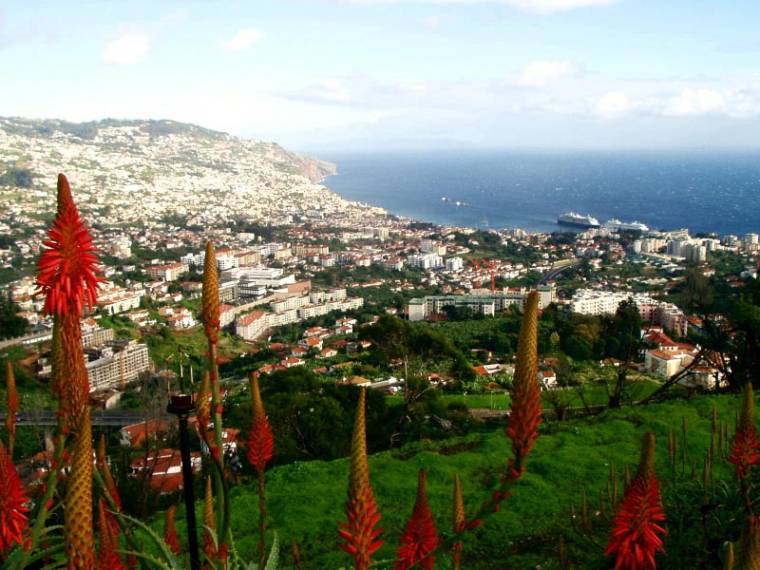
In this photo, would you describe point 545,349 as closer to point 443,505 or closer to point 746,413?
point 443,505

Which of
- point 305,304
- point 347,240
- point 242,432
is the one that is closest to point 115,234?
point 347,240

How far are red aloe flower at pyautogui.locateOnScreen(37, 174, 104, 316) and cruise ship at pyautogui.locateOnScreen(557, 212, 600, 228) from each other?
68879mm

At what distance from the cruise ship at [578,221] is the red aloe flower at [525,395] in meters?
68.7

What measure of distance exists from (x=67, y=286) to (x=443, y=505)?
14.9ft

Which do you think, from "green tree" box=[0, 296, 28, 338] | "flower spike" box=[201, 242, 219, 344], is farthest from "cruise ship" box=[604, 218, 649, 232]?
"flower spike" box=[201, 242, 219, 344]

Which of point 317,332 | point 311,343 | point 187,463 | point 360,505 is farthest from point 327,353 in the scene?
point 360,505

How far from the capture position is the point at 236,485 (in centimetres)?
665

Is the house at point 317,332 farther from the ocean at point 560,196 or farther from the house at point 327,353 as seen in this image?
the ocean at point 560,196

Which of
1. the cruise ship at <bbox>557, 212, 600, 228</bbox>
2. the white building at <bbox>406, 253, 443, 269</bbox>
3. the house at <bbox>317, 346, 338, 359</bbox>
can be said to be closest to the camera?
the house at <bbox>317, 346, 338, 359</bbox>

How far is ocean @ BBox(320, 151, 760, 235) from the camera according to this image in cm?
7275

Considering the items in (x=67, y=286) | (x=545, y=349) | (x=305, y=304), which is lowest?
(x=305, y=304)

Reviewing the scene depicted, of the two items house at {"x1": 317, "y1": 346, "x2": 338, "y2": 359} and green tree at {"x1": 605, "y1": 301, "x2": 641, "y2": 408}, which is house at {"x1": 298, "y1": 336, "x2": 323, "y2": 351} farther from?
green tree at {"x1": 605, "y1": 301, "x2": 641, "y2": 408}

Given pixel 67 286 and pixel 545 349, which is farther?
pixel 545 349

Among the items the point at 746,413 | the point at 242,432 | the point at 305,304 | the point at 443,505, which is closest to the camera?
the point at 746,413
